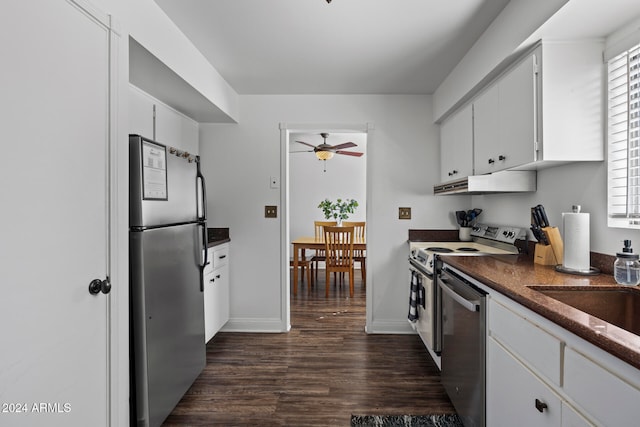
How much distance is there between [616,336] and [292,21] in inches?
81.5

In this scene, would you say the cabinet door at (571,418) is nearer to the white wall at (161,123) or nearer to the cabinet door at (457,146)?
the cabinet door at (457,146)

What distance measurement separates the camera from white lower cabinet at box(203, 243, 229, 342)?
2.68 m

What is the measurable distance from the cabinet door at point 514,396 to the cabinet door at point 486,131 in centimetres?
117

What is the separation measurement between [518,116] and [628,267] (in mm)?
893

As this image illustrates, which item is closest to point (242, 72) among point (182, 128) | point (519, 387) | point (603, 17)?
point (182, 128)

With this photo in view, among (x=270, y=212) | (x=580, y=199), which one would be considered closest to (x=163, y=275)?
(x=270, y=212)

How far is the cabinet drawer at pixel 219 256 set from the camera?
2.82 m

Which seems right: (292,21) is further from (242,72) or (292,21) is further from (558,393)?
(558,393)

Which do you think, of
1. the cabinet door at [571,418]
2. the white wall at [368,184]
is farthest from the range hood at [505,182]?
the cabinet door at [571,418]

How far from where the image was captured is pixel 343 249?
4555mm

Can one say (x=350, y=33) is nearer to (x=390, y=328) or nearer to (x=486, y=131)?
(x=486, y=131)

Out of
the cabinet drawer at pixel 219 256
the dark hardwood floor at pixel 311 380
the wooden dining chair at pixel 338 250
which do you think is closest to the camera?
the dark hardwood floor at pixel 311 380

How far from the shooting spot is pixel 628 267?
4.28 feet

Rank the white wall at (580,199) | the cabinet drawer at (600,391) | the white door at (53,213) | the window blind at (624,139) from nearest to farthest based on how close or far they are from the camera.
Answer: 1. the cabinet drawer at (600,391)
2. the white door at (53,213)
3. the window blind at (624,139)
4. the white wall at (580,199)
